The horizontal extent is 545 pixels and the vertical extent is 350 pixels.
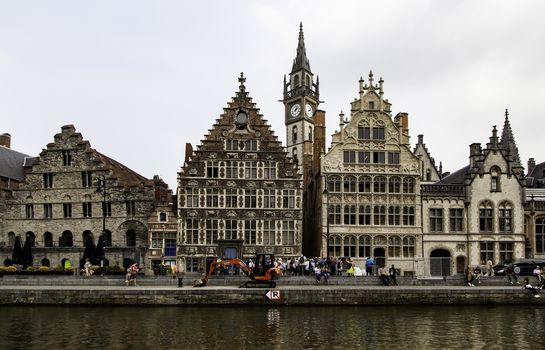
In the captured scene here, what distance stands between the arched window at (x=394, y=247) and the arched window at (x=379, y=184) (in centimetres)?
438

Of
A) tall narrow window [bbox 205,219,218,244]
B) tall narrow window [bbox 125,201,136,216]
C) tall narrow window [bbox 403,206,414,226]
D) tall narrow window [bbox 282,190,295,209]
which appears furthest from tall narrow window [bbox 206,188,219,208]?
tall narrow window [bbox 403,206,414,226]

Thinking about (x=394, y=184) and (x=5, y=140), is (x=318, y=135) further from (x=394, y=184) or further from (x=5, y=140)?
(x=5, y=140)

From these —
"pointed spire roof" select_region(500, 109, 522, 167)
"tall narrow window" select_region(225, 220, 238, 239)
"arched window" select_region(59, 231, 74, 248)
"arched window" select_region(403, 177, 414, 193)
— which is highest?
"pointed spire roof" select_region(500, 109, 522, 167)

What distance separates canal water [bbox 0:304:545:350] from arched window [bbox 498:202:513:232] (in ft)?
64.7

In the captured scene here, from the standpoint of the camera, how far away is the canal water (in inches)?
978

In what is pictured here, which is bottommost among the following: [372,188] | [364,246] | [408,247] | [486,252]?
[486,252]

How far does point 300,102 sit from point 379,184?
48.7m

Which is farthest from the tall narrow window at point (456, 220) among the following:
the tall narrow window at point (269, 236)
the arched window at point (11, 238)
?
the arched window at point (11, 238)

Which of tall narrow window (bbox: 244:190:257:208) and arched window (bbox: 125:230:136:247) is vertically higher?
tall narrow window (bbox: 244:190:257:208)

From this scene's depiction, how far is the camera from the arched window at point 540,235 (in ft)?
188

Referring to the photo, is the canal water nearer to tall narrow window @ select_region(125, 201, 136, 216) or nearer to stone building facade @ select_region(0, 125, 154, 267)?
stone building facade @ select_region(0, 125, 154, 267)

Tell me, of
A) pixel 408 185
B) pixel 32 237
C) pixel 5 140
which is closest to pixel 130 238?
pixel 32 237

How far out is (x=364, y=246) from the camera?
2151 inches

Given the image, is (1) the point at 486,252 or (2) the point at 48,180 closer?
(1) the point at 486,252
